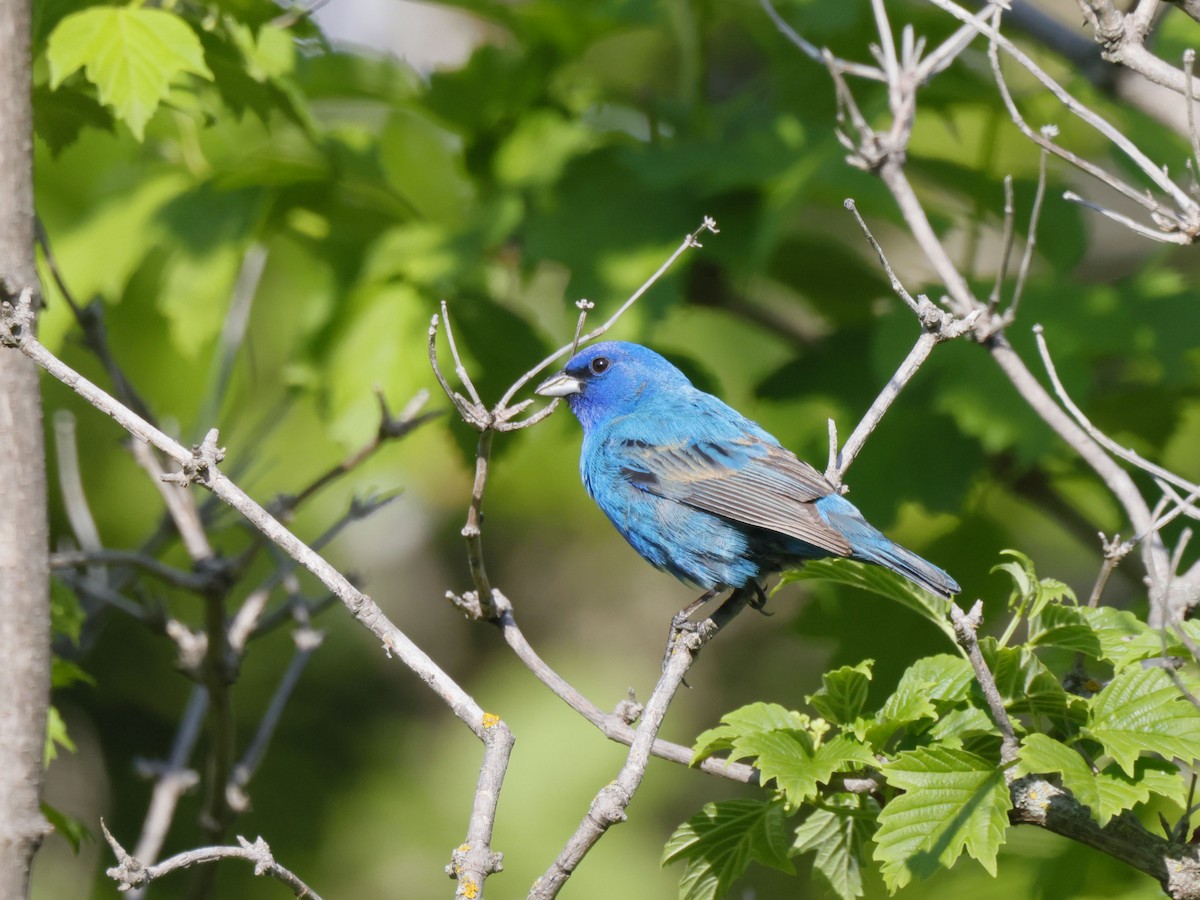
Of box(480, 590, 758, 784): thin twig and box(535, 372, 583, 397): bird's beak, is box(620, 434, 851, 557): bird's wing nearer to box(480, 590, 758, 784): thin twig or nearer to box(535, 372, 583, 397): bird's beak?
box(535, 372, 583, 397): bird's beak

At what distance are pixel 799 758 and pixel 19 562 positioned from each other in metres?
1.57

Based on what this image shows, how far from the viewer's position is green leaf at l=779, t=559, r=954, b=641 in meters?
2.32

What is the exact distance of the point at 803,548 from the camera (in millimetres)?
3840

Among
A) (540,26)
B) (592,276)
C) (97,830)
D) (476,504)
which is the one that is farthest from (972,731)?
(97,830)

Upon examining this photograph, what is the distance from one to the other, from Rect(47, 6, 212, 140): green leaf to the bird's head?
1871mm

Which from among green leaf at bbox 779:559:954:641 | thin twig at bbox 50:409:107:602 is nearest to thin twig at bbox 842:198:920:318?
green leaf at bbox 779:559:954:641

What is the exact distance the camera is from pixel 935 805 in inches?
83.0

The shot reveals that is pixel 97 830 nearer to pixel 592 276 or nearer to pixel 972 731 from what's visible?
pixel 592 276

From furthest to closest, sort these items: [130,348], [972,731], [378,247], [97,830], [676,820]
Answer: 1. [676,820]
2. [97,830]
3. [130,348]
4. [378,247]
5. [972,731]

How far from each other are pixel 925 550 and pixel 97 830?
483 cm

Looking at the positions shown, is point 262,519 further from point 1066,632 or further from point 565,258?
point 565,258

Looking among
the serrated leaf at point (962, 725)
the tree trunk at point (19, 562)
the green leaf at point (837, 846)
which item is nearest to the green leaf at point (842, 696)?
the serrated leaf at point (962, 725)

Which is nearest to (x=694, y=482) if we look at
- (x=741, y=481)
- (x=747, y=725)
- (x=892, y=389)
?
(x=741, y=481)

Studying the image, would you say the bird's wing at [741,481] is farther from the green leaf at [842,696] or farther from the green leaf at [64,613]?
the green leaf at [64,613]
